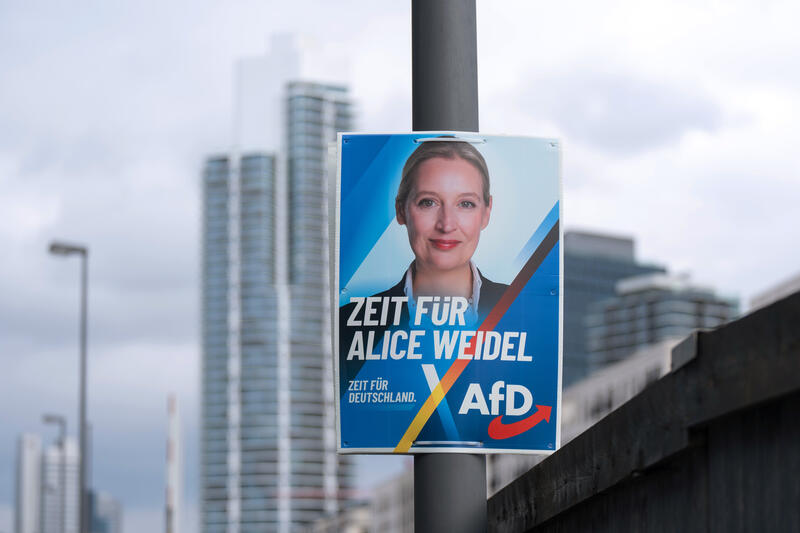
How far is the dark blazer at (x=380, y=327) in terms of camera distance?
5035 mm

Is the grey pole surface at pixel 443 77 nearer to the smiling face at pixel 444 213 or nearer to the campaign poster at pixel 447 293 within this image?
the campaign poster at pixel 447 293

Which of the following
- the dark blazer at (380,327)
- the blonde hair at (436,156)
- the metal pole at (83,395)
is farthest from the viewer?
the metal pole at (83,395)

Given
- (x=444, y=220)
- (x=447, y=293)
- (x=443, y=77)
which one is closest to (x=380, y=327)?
(x=447, y=293)

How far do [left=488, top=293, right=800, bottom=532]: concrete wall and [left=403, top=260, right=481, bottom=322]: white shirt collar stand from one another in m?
0.65

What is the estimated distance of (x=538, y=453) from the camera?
500 cm

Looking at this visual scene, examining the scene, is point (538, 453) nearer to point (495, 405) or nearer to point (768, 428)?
point (495, 405)

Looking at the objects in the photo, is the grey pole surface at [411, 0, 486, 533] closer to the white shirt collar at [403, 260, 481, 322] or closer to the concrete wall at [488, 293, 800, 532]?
the white shirt collar at [403, 260, 481, 322]

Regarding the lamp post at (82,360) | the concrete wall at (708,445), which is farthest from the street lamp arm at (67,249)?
the concrete wall at (708,445)

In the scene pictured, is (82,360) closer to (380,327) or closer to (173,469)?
(173,469)

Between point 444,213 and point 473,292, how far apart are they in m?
0.32

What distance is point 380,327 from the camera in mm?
5055

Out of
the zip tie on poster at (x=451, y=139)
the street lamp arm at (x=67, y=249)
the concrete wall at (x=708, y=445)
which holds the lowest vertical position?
the concrete wall at (x=708, y=445)

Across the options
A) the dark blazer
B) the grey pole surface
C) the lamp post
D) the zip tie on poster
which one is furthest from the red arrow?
the lamp post

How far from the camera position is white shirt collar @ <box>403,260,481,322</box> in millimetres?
5023
